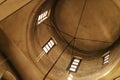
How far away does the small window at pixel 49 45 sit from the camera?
9.58m

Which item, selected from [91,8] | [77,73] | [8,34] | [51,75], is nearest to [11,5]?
[8,34]

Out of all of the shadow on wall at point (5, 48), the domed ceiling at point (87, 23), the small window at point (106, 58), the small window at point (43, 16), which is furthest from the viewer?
the domed ceiling at point (87, 23)

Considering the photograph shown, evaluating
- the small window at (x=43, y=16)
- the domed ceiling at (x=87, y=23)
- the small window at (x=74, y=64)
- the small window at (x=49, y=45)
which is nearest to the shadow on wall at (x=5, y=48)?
the small window at (x=43, y=16)

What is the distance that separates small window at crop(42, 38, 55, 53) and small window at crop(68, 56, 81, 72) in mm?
967

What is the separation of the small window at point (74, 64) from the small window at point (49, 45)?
0.97 m

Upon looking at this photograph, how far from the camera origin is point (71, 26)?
10.9 meters

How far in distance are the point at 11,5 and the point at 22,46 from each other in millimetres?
4094

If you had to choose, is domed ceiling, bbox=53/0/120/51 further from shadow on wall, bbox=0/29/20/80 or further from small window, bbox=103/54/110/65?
shadow on wall, bbox=0/29/20/80

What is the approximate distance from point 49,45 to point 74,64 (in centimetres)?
116

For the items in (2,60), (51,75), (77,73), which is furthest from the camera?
(77,73)

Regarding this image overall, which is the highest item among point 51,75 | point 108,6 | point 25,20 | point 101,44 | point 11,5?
point 108,6

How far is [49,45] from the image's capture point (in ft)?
32.5

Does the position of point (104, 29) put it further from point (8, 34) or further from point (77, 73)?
Answer: point (8, 34)

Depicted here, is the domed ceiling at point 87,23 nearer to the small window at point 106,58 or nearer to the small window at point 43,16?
the small window at point 43,16
